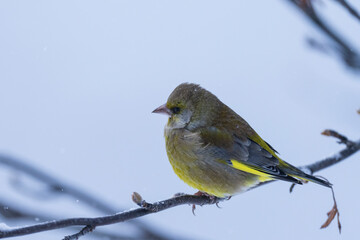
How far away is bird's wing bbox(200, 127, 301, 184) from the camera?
3.67m

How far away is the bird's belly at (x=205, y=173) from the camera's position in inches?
143

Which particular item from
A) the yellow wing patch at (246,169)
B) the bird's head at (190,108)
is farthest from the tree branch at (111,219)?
the bird's head at (190,108)

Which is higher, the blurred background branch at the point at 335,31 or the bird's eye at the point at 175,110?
the bird's eye at the point at 175,110

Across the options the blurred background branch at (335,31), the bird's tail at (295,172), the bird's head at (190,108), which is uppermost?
the bird's head at (190,108)

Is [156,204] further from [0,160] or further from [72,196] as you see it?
[0,160]

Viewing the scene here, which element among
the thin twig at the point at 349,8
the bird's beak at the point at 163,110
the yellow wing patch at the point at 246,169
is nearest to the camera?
the thin twig at the point at 349,8

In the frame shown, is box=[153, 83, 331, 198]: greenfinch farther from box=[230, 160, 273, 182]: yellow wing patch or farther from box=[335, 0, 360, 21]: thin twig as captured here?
box=[335, 0, 360, 21]: thin twig

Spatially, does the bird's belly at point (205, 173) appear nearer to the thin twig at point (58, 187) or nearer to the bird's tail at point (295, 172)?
the bird's tail at point (295, 172)

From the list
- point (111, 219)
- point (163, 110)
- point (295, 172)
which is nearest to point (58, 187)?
point (111, 219)

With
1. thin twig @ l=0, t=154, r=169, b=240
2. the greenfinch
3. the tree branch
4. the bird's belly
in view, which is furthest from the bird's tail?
thin twig @ l=0, t=154, r=169, b=240

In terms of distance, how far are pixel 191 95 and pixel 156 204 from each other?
149 centimetres

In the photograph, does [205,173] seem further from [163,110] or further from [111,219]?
[111,219]

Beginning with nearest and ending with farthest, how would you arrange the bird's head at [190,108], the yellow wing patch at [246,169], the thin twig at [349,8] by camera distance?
1. the thin twig at [349,8]
2. the yellow wing patch at [246,169]
3. the bird's head at [190,108]

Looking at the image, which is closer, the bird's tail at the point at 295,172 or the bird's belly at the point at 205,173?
the bird's tail at the point at 295,172
